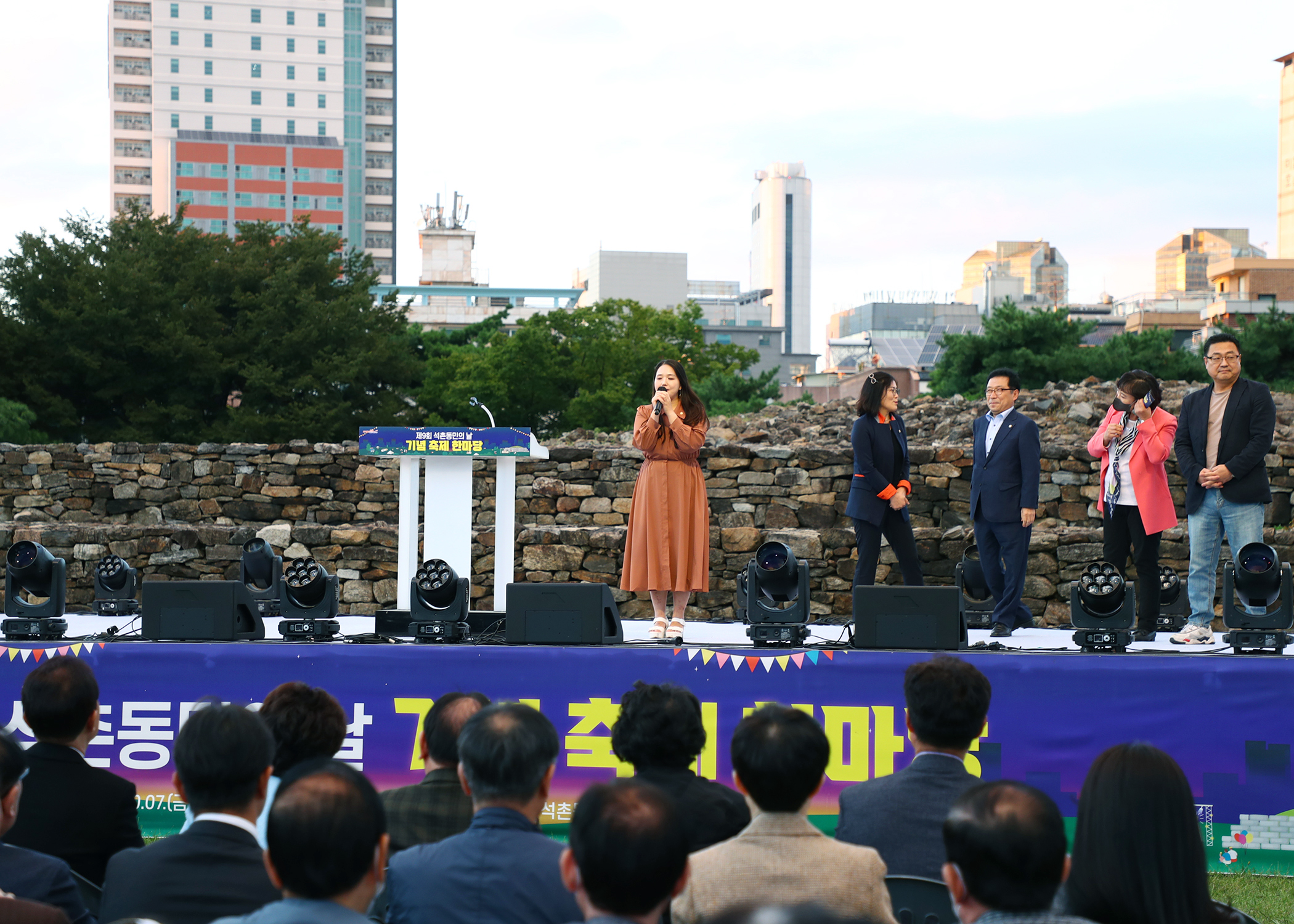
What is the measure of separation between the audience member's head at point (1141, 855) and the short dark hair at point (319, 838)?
113cm

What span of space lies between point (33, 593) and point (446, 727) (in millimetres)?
3056

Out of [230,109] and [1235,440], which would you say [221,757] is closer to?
[1235,440]

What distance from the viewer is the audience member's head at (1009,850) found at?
171 cm

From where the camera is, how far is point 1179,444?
508 centimetres

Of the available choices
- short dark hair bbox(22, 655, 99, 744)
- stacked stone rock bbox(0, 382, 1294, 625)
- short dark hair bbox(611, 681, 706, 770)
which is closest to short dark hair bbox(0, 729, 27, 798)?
short dark hair bbox(22, 655, 99, 744)

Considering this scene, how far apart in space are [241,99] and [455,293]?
21.2 m

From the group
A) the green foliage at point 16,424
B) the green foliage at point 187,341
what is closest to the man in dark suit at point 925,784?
the green foliage at point 16,424

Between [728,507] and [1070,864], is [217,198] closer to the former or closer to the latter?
[728,507]

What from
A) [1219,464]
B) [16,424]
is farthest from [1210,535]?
[16,424]

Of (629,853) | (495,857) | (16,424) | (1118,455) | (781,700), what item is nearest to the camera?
(629,853)

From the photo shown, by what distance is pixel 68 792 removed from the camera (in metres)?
2.65

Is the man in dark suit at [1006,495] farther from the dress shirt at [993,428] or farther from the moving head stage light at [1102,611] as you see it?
the moving head stage light at [1102,611]

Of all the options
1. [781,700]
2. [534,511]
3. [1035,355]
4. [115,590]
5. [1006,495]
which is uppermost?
[1035,355]

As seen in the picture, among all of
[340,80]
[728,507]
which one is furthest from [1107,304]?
[728,507]
